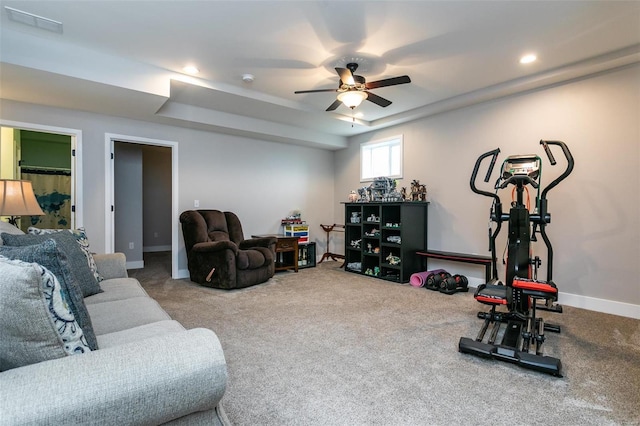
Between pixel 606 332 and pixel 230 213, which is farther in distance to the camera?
pixel 230 213

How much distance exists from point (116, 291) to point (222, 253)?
1842 mm

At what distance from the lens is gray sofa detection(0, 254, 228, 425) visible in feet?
2.40

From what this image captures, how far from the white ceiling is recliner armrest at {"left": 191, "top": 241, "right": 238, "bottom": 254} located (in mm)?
1859

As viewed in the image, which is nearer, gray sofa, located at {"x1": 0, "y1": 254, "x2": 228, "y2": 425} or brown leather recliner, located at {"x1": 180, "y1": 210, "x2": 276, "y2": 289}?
gray sofa, located at {"x1": 0, "y1": 254, "x2": 228, "y2": 425}

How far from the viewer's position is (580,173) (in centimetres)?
351

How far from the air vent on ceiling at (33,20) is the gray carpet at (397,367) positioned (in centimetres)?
281

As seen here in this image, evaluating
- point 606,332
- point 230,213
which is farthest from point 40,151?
point 606,332

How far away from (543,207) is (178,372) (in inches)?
124

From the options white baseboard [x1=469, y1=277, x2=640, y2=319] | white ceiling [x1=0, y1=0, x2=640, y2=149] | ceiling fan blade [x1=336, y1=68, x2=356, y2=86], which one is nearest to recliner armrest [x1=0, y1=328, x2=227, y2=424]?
white ceiling [x1=0, y1=0, x2=640, y2=149]

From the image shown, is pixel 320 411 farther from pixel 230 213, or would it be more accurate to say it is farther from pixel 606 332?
pixel 230 213

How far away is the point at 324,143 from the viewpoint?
611cm

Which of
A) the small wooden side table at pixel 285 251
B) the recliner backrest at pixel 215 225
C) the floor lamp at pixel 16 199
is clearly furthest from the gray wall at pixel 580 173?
the floor lamp at pixel 16 199

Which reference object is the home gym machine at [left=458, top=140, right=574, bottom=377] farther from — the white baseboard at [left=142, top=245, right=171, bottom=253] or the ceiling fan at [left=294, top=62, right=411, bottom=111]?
the white baseboard at [left=142, top=245, right=171, bottom=253]

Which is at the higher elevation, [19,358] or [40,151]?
[40,151]
